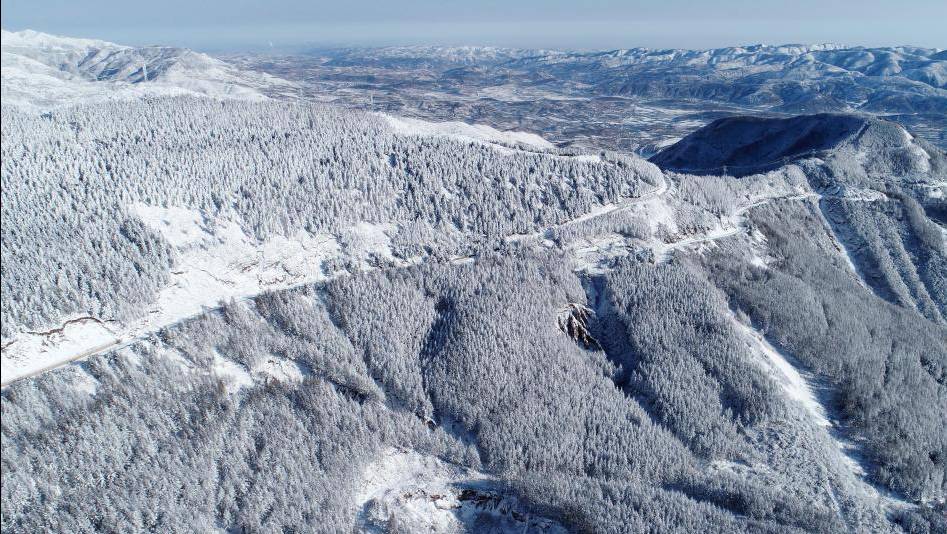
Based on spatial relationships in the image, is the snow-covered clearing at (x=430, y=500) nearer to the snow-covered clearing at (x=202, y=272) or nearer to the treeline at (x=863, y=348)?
the snow-covered clearing at (x=202, y=272)

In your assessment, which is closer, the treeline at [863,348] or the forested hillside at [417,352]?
the forested hillside at [417,352]

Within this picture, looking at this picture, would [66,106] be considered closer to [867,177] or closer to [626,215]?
[626,215]

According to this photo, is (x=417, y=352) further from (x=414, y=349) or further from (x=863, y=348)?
(x=863, y=348)

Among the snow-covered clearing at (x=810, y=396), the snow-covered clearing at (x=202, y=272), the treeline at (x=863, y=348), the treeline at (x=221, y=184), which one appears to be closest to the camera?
the snow-covered clearing at (x=202, y=272)

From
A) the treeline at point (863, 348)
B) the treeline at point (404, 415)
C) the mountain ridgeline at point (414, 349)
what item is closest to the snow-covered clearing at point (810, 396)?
the mountain ridgeline at point (414, 349)

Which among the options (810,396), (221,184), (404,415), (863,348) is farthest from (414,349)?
(863,348)

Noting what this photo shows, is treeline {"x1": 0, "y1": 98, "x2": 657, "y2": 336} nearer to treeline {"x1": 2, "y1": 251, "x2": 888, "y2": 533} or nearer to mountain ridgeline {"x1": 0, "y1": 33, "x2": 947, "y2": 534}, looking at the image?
mountain ridgeline {"x1": 0, "y1": 33, "x2": 947, "y2": 534}

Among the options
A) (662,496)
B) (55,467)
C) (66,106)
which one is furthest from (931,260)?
(66,106)

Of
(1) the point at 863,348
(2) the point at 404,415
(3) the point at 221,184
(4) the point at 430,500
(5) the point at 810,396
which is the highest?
(3) the point at 221,184
